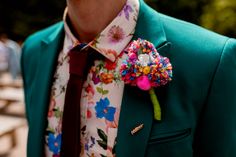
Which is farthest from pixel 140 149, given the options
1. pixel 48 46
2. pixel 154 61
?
pixel 48 46

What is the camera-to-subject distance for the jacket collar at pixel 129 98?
1530 mm

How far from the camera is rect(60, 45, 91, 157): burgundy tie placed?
1634mm

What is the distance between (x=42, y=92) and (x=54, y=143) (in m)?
0.22

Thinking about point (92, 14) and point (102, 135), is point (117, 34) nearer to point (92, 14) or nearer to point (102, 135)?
point (92, 14)

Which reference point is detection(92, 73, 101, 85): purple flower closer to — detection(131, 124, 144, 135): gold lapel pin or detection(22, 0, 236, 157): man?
detection(22, 0, 236, 157): man

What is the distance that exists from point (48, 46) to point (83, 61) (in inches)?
12.2

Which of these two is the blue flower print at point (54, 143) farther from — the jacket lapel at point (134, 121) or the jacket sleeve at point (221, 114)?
the jacket sleeve at point (221, 114)

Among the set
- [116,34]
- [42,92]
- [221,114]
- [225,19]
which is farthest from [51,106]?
[225,19]

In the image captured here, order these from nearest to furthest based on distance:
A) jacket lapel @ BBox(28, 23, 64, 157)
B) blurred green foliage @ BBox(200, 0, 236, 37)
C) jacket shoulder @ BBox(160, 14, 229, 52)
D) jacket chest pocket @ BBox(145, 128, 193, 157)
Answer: jacket chest pocket @ BBox(145, 128, 193, 157) → jacket shoulder @ BBox(160, 14, 229, 52) → jacket lapel @ BBox(28, 23, 64, 157) → blurred green foliage @ BBox(200, 0, 236, 37)

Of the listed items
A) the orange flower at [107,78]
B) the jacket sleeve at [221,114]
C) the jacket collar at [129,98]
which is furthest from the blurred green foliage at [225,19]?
the orange flower at [107,78]

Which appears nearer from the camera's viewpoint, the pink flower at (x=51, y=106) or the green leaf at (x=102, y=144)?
the green leaf at (x=102, y=144)

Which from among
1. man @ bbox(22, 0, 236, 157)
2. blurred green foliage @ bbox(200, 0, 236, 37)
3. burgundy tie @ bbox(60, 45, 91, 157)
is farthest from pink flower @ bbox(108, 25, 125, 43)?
blurred green foliage @ bbox(200, 0, 236, 37)

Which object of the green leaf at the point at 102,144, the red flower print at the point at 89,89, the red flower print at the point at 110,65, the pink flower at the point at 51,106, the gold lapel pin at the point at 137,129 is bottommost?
the green leaf at the point at 102,144

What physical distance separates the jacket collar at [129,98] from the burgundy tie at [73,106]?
15 centimetres
